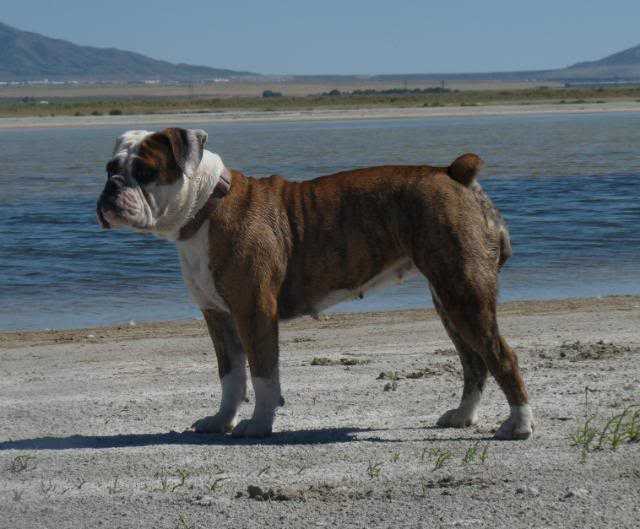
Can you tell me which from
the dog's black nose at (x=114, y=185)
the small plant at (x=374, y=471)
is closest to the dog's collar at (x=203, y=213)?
the dog's black nose at (x=114, y=185)

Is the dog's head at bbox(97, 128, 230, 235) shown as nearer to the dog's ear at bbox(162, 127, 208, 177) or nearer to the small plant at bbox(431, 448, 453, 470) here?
the dog's ear at bbox(162, 127, 208, 177)

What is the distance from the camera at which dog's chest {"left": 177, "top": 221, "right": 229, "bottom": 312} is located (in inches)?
269

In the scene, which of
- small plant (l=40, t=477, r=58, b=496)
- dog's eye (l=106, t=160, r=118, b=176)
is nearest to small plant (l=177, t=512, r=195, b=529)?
small plant (l=40, t=477, r=58, b=496)

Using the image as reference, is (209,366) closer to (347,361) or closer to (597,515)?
(347,361)

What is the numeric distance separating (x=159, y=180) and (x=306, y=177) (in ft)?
76.2

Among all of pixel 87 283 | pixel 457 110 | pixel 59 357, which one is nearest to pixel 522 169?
pixel 87 283

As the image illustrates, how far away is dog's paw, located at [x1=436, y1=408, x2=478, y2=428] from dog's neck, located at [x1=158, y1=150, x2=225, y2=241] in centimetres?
187

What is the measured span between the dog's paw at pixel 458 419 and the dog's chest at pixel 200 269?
1.44 m

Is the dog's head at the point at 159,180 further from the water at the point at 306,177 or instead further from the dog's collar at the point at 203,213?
the water at the point at 306,177

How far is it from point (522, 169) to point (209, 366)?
23.1 m

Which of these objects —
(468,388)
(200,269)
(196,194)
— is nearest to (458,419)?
(468,388)

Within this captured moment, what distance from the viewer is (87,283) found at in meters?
16.3

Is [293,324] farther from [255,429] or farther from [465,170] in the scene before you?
[465,170]

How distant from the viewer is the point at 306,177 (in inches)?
1177
